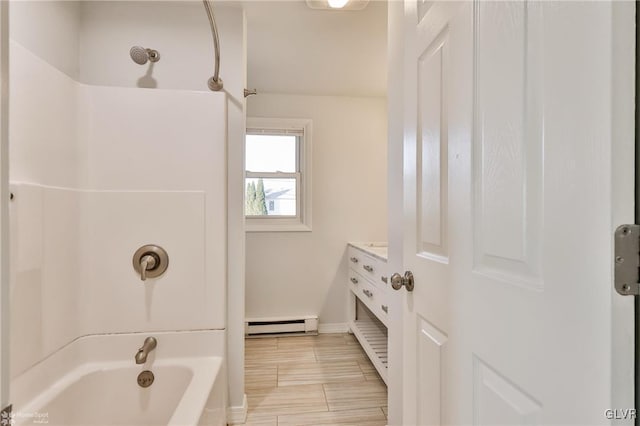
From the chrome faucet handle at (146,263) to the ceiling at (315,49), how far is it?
58.1 inches

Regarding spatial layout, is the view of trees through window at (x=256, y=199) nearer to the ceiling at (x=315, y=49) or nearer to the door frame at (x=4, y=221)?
the ceiling at (x=315, y=49)

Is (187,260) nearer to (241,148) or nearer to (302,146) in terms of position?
(241,148)

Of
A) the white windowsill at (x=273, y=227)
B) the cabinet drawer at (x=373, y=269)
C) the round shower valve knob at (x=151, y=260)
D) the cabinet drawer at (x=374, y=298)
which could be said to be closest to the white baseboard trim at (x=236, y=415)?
the round shower valve knob at (x=151, y=260)

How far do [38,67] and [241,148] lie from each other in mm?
890

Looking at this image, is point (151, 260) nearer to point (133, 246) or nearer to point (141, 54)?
point (133, 246)

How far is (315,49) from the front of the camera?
2.21 metres

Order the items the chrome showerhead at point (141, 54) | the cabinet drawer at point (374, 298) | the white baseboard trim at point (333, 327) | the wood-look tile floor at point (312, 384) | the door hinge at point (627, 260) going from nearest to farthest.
A: the door hinge at point (627, 260) < the chrome showerhead at point (141, 54) < the wood-look tile floor at point (312, 384) < the cabinet drawer at point (374, 298) < the white baseboard trim at point (333, 327)

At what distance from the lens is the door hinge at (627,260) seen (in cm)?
38

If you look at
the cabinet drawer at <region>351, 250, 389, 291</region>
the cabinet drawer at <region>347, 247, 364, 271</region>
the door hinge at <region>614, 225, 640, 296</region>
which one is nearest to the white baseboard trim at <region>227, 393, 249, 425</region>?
the cabinet drawer at <region>351, 250, 389, 291</region>

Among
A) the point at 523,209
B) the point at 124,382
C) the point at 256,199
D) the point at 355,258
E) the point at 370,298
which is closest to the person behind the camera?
the point at 523,209

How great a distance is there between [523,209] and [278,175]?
265 cm

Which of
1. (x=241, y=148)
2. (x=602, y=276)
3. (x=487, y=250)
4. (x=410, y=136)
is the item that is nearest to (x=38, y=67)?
(x=241, y=148)

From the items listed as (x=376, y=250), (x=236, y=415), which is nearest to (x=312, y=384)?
(x=236, y=415)

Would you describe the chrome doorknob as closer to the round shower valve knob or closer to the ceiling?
the round shower valve knob
